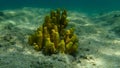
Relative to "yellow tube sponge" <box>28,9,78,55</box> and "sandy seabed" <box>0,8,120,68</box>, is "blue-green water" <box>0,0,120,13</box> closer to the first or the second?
"sandy seabed" <box>0,8,120,68</box>

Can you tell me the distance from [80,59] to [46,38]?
43.2 inches

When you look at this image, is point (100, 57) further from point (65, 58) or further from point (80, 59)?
point (65, 58)

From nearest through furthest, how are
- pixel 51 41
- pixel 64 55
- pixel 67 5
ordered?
pixel 64 55
pixel 51 41
pixel 67 5

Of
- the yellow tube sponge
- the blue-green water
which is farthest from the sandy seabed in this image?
the blue-green water

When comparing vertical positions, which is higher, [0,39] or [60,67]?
[0,39]

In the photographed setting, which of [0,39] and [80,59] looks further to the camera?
[0,39]

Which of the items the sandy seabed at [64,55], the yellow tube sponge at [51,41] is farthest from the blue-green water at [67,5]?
the yellow tube sponge at [51,41]

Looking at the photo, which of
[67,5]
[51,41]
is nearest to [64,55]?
[51,41]

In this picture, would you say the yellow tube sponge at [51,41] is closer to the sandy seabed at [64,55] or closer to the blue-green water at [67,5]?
the sandy seabed at [64,55]

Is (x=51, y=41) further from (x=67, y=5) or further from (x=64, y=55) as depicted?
(x=67, y=5)

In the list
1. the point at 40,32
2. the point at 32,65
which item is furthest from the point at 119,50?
the point at 32,65

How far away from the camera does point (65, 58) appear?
17.7 feet

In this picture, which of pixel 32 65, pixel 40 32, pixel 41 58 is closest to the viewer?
pixel 32 65

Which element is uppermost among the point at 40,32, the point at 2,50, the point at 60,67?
the point at 40,32
